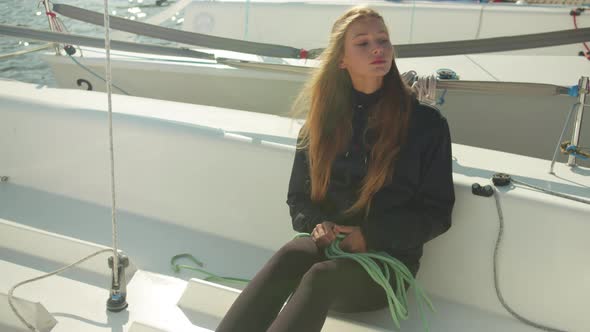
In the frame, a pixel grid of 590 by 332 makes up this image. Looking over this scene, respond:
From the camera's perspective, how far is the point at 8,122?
259 centimetres

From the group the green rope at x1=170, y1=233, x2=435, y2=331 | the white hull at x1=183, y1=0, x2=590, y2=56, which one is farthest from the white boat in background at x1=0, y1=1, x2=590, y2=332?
the white hull at x1=183, y1=0, x2=590, y2=56

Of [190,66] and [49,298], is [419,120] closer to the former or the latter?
[49,298]

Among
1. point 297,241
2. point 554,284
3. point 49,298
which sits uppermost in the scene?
point 297,241

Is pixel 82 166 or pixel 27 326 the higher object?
pixel 82 166

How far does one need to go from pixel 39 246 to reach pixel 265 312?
→ 42.2 inches

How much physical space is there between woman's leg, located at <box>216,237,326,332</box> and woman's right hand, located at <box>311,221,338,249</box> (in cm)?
2

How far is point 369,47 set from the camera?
63.2 inches

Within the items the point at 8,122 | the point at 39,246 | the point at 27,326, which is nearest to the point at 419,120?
the point at 27,326

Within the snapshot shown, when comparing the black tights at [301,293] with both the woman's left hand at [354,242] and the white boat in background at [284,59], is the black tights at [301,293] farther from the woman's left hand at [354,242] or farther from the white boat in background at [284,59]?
the white boat in background at [284,59]

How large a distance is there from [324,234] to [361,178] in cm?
19

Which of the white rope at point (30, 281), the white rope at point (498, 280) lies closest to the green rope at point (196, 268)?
the white rope at point (30, 281)

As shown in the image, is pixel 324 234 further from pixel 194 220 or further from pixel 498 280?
pixel 194 220

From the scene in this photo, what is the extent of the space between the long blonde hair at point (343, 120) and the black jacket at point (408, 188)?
2 centimetres

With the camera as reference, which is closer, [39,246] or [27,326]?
[27,326]
